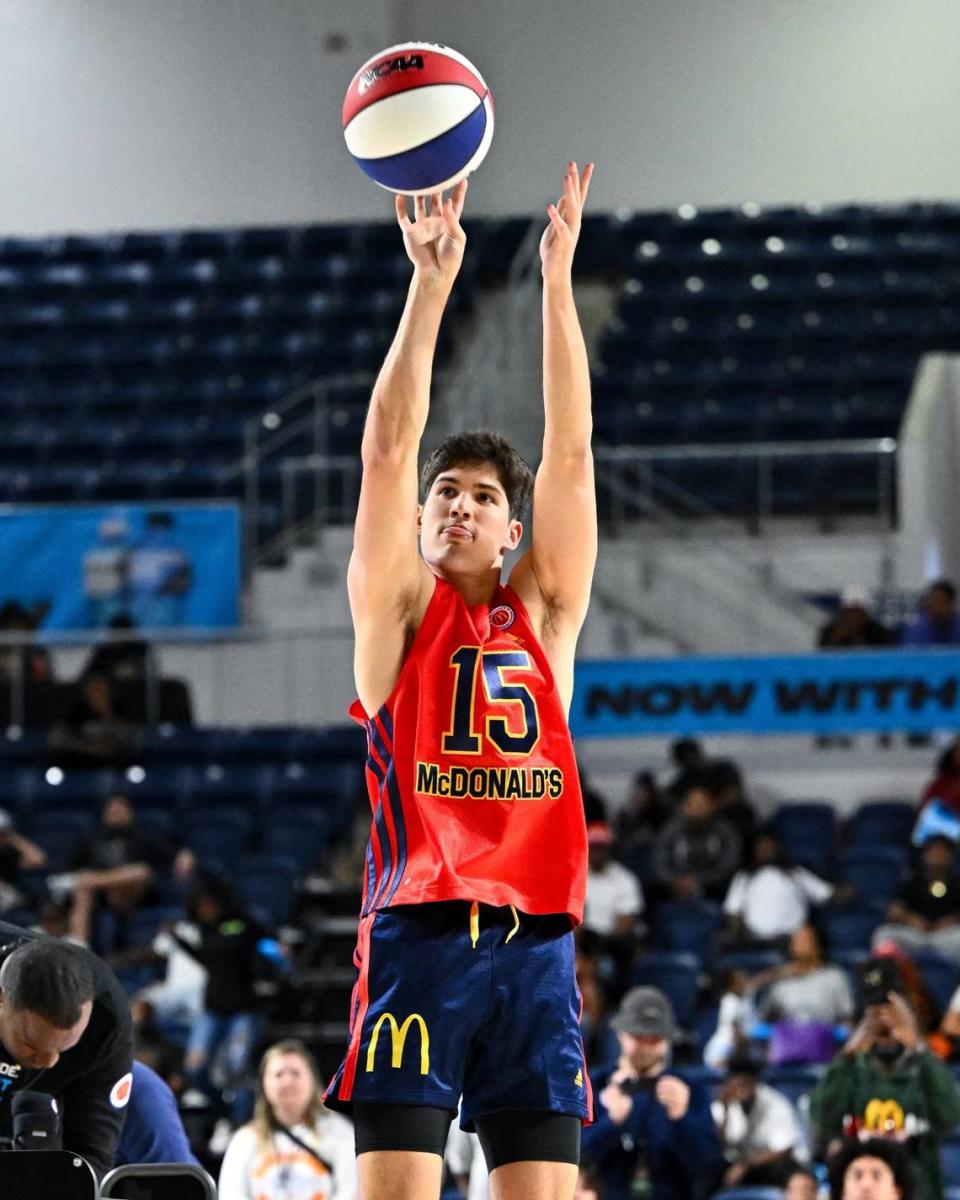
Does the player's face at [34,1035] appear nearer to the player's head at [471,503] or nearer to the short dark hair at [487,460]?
the player's head at [471,503]

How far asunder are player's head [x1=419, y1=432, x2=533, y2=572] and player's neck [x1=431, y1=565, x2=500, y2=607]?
2cm

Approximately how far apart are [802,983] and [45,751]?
5.73 m

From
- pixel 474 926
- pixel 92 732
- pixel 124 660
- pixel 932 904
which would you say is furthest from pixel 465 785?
pixel 124 660

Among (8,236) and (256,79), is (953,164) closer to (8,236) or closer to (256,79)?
(256,79)

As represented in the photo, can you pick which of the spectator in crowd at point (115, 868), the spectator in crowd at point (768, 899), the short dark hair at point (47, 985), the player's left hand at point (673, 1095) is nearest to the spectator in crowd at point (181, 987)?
the spectator in crowd at point (115, 868)

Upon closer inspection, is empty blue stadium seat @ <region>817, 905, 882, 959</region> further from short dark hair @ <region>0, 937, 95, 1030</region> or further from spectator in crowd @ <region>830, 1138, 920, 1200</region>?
short dark hair @ <region>0, 937, 95, 1030</region>

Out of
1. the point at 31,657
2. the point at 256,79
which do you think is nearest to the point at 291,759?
the point at 31,657


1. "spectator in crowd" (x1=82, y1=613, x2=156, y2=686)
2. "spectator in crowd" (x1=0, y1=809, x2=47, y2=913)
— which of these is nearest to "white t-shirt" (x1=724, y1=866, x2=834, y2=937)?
"spectator in crowd" (x1=0, y1=809, x2=47, y2=913)

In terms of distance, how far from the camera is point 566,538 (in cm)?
390

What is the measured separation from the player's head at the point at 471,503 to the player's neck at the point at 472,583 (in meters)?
0.02

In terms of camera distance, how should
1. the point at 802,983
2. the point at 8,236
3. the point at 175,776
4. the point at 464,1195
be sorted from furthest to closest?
the point at 8,236 < the point at 175,776 < the point at 802,983 < the point at 464,1195

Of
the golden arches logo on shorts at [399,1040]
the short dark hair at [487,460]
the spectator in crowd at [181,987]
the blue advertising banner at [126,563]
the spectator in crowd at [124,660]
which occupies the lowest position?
the golden arches logo on shorts at [399,1040]

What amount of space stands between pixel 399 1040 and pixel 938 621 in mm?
9881

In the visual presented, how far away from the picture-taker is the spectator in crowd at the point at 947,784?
11.8m
